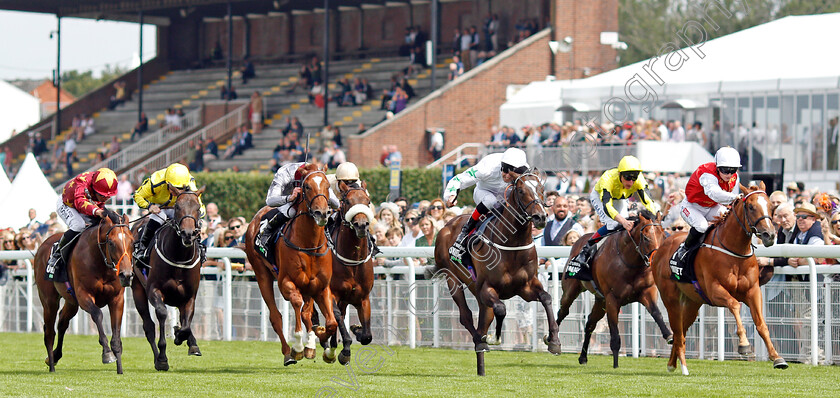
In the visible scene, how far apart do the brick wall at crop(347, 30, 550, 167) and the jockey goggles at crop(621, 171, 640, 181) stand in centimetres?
1733

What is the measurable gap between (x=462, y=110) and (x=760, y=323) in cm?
2134

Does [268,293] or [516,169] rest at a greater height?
[516,169]

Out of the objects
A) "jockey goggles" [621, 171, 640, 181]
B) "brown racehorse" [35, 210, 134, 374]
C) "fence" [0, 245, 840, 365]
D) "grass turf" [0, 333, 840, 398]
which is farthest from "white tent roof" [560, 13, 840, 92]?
"brown racehorse" [35, 210, 134, 374]

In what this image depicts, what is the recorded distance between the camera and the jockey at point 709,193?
33.6ft

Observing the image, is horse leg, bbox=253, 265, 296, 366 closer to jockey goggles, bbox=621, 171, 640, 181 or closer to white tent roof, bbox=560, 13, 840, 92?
jockey goggles, bbox=621, 171, 640, 181

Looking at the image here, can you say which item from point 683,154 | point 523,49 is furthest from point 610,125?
point 523,49

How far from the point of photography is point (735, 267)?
1005 centimetres

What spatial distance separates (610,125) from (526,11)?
38.6 feet

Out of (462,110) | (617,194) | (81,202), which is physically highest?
(462,110)

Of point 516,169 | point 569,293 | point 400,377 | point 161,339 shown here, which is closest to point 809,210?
point 569,293

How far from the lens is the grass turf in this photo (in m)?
9.16

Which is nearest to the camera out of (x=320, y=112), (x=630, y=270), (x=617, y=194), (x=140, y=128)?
(x=630, y=270)

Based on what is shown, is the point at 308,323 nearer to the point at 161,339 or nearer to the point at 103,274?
the point at 161,339

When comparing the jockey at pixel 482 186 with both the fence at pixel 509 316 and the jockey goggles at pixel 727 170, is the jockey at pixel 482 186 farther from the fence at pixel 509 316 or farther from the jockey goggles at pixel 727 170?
the fence at pixel 509 316
